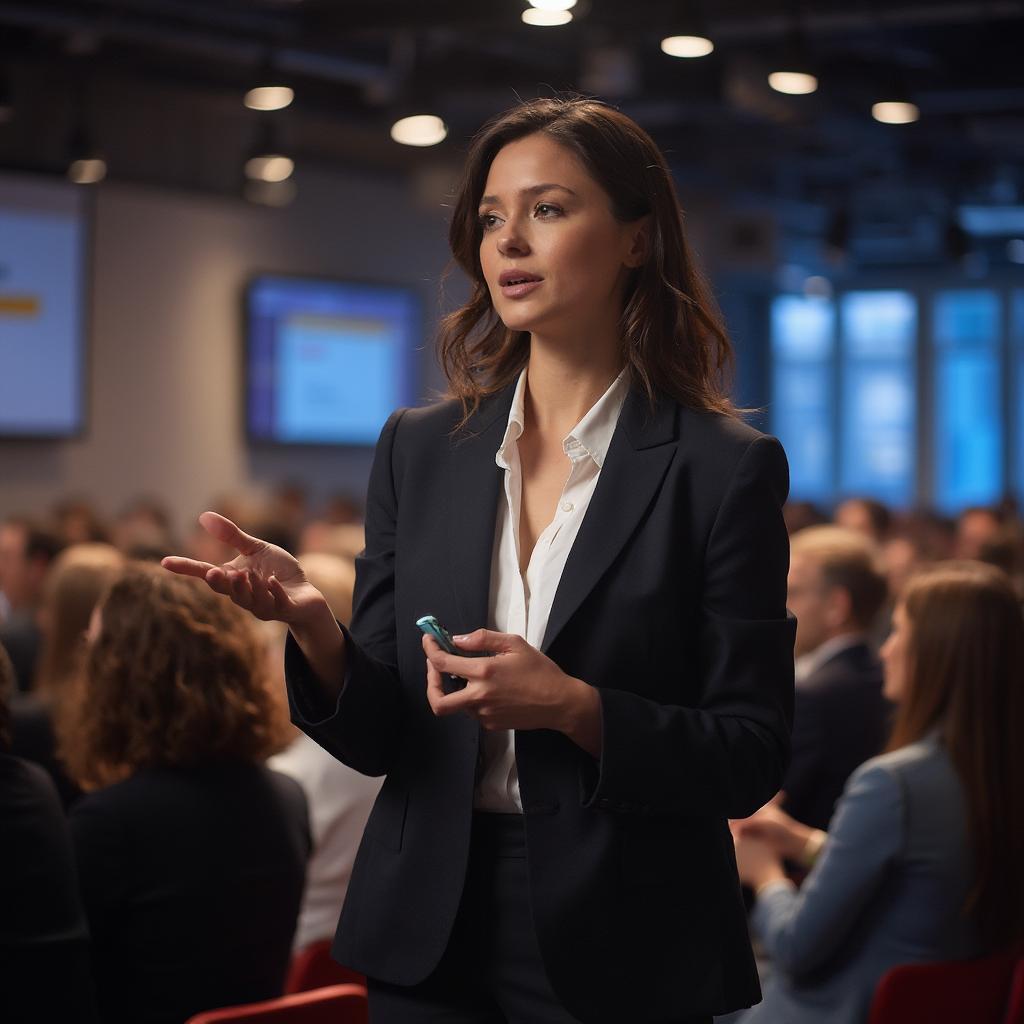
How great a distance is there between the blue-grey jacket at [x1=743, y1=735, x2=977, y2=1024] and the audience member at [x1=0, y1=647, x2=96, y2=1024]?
1.21 meters

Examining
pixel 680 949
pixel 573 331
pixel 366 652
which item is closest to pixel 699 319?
pixel 573 331

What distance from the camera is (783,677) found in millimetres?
1626

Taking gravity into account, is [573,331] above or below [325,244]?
below

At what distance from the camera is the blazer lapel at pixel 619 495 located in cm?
158

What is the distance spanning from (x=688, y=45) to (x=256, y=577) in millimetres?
5037

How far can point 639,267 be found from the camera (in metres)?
1.77

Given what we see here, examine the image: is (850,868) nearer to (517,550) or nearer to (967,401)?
(517,550)

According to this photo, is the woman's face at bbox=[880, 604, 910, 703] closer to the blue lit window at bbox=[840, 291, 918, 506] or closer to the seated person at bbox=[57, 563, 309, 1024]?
the seated person at bbox=[57, 563, 309, 1024]

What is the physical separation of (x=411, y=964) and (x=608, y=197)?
863 mm

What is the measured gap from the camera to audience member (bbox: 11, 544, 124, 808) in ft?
12.0

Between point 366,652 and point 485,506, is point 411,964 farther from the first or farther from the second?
point 485,506

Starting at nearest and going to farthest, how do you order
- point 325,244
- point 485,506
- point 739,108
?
point 485,506, point 739,108, point 325,244

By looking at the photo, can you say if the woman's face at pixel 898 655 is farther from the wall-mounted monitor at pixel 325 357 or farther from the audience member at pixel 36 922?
the wall-mounted monitor at pixel 325 357

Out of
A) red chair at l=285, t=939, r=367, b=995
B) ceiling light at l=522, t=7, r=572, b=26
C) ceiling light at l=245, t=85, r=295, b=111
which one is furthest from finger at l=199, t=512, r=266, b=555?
ceiling light at l=245, t=85, r=295, b=111
